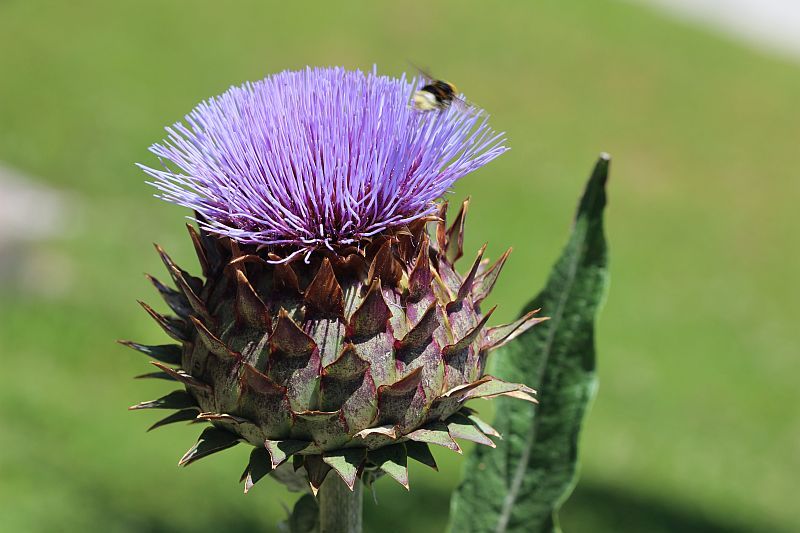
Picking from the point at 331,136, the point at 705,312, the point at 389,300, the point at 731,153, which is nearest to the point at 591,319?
the point at 389,300

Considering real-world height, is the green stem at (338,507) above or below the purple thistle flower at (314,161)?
below

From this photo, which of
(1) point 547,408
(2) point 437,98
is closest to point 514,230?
(1) point 547,408

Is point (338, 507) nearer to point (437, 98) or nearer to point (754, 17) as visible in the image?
point (437, 98)

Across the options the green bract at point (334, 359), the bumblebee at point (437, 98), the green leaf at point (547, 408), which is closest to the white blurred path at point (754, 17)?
the green leaf at point (547, 408)

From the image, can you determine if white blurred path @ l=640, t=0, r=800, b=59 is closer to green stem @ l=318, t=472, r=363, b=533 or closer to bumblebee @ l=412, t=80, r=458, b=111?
bumblebee @ l=412, t=80, r=458, b=111

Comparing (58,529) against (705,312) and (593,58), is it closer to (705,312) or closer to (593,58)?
(705,312)

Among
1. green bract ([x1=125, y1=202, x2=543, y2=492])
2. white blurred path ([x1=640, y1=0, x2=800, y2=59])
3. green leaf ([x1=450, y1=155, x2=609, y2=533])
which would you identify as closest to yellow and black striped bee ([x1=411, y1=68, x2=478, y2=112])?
green bract ([x1=125, y1=202, x2=543, y2=492])

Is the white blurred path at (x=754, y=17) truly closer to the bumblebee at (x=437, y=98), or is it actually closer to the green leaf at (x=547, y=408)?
the green leaf at (x=547, y=408)
